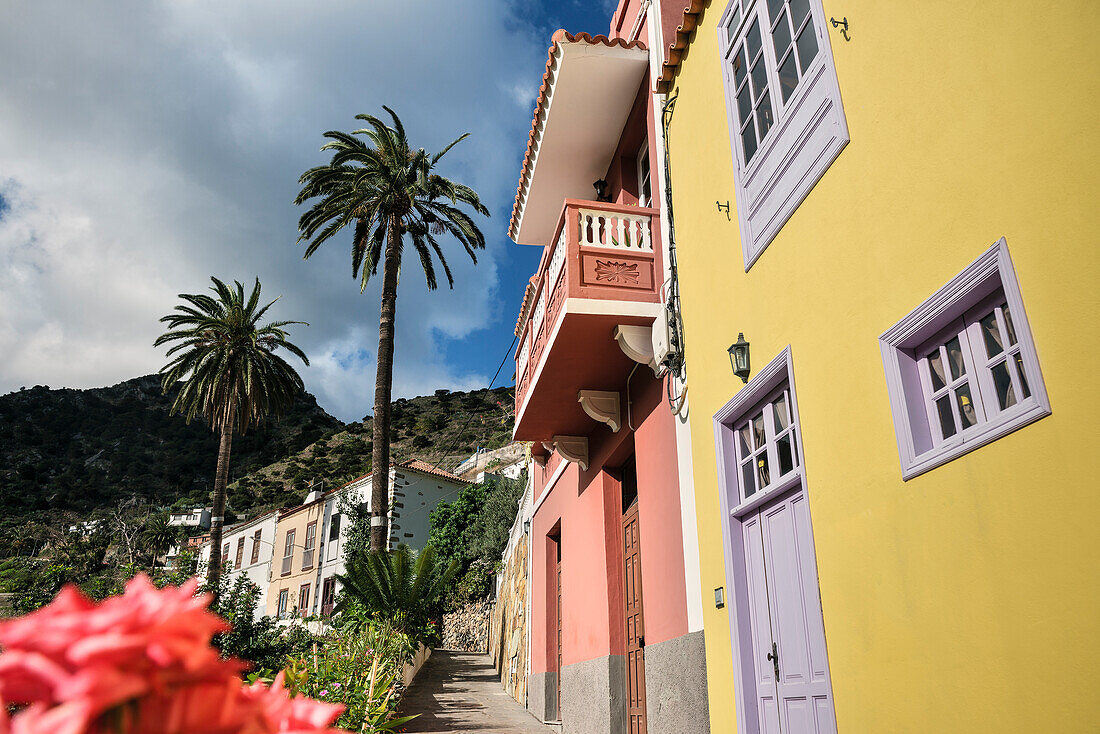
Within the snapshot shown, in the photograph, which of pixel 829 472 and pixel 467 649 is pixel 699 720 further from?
pixel 467 649

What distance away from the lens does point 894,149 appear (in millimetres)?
4066

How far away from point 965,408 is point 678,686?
13.1ft

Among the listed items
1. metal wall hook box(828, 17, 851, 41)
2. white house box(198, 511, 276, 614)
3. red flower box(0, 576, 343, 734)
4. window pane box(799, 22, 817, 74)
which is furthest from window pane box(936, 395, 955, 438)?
white house box(198, 511, 276, 614)

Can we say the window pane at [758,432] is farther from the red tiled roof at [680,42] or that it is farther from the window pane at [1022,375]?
the red tiled roof at [680,42]

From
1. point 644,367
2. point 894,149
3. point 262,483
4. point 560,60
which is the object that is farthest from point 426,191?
point 262,483

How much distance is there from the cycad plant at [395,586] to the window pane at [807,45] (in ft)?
42.2

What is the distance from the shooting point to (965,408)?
3.66 metres

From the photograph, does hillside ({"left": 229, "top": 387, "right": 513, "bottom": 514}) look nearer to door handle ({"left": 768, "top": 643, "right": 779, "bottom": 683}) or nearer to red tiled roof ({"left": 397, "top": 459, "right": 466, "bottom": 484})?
red tiled roof ({"left": 397, "top": 459, "right": 466, "bottom": 484})

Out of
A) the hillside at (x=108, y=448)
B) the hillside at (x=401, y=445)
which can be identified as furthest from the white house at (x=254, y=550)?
the hillside at (x=108, y=448)

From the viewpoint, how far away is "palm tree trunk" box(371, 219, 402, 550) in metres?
17.8

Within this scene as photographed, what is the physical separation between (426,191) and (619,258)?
1452 cm

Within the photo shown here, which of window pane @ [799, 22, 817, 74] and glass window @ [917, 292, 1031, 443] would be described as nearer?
glass window @ [917, 292, 1031, 443]

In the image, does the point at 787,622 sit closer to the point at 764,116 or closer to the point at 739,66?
the point at 764,116

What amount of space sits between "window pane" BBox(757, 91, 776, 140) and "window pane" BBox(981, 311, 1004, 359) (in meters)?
2.70
